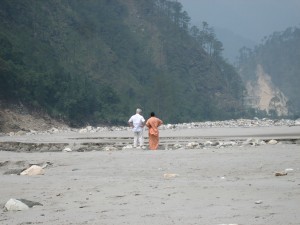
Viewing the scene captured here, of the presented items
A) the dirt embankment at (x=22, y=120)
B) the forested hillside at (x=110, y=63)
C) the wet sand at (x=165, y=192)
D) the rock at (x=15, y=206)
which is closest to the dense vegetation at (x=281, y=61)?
the forested hillside at (x=110, y=63)

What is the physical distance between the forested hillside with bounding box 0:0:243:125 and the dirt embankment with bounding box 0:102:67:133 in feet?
4.50

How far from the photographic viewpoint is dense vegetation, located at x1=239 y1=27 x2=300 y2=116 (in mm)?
171500

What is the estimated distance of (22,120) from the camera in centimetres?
4950

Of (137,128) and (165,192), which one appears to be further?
(137,128)

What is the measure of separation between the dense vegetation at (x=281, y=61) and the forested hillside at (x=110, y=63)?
3815 cm

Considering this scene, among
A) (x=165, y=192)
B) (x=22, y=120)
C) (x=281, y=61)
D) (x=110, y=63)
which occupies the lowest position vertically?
(x=165, y=192)

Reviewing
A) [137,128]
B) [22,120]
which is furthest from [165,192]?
[22,120]

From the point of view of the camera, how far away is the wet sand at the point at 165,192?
6035mm

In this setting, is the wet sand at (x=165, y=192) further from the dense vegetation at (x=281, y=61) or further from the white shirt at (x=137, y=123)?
the dense vegetation at (x=281, y=61)

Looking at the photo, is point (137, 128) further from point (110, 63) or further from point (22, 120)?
point (110, 63)

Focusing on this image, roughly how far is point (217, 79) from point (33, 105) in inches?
2787

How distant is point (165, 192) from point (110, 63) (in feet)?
278

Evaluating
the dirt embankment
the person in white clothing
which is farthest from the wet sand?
the dirt embankment

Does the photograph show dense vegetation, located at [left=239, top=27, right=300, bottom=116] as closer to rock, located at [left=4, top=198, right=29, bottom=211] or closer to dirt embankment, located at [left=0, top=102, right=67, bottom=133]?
dirt embankment, located at [left=0, top=102, right=67, bottom=133]
